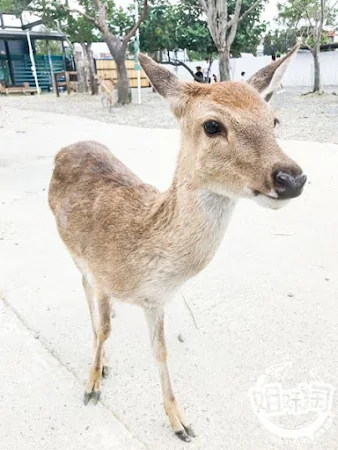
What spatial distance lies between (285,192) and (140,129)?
9538 mm

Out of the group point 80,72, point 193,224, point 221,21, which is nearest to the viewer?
point 193,224

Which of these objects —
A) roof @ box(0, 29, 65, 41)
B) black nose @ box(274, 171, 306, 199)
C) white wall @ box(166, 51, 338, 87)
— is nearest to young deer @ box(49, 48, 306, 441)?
black nose @ box(274, 171, 306, 199)

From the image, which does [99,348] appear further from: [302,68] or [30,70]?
[302,68]

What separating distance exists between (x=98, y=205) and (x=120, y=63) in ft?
53.1

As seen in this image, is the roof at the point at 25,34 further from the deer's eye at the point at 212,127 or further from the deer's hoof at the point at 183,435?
the deer's hoof at the point at 183,435

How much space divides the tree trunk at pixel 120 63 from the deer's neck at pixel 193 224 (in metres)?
16.5

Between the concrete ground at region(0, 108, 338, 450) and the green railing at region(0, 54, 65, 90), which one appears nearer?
the concrete ground at region(0, 108, 338, 450)

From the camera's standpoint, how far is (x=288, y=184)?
1.39 metres

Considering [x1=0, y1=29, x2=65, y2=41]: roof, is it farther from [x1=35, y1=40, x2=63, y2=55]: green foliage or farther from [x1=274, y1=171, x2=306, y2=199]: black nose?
[x1=274, y1=171, x2=306, y2=199]: black nose

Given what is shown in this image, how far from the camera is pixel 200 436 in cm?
205

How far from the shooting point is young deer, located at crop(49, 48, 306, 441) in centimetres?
153

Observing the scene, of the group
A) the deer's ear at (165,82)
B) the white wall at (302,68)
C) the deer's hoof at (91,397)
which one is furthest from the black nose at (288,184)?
the white wall at (302,68)

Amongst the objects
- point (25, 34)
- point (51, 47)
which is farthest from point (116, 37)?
point (51, 47)

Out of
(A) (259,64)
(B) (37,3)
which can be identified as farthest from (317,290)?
(A) (259,64)
